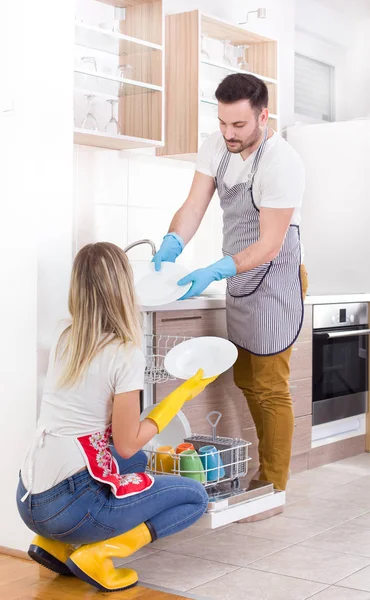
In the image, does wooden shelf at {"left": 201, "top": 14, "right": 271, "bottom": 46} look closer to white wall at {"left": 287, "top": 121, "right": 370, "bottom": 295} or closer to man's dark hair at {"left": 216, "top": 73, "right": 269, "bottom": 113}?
white wall at {"left": 287, "top": 121, "right": 370, "bottom": 295}

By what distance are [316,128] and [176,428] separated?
7.95 ft

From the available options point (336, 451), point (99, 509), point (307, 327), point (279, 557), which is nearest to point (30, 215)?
point (99, 509)

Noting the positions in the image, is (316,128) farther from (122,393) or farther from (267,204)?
(122,393)

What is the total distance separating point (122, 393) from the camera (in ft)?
7.32

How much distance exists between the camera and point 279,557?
265cm

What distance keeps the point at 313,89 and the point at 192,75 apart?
5.48 feet

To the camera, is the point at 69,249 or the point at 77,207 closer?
the point at 69,249

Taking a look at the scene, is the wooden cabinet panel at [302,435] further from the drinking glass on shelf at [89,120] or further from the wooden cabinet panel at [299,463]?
the drinking glass on shelf at [89,120]

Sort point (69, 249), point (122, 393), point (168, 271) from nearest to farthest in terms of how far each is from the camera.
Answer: point (122, 393)
point (69, 249)
point (168, 271)

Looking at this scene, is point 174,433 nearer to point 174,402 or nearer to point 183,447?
point 183,447

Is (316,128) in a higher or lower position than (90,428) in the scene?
higher

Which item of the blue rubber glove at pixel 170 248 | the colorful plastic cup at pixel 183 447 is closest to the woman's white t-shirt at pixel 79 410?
the colorful plastic cup at pixel 183 447

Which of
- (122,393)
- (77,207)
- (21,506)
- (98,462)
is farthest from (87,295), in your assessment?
(77,207)

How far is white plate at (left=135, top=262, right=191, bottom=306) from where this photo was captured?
9.30 ft
